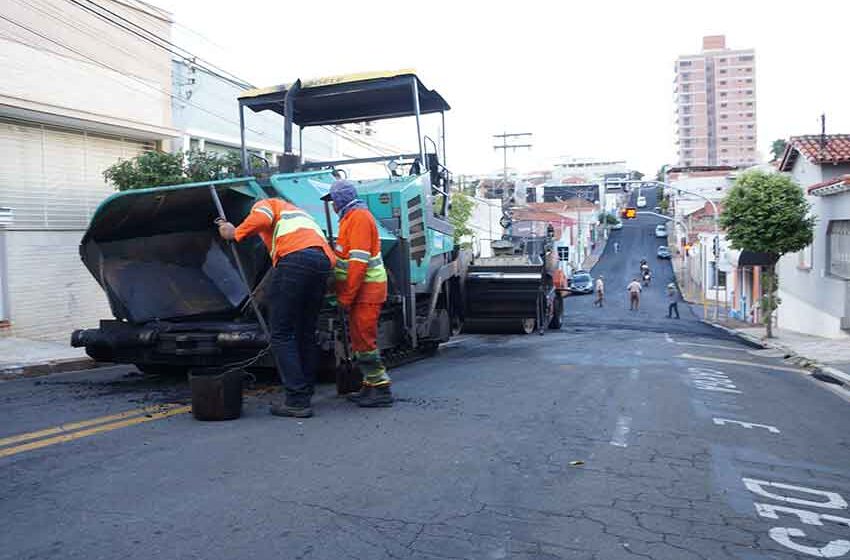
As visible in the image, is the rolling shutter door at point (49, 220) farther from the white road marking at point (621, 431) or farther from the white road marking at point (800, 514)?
the white road marking at point (800, 514)

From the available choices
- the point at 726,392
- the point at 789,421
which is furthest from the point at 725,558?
the point at 726,392

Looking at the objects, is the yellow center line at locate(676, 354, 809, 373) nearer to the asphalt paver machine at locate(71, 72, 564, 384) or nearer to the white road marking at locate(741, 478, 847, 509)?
the asphalt paver machine at locate(71, 72, 564, 384)

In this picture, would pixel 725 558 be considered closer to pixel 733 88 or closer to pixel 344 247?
pixel 344 247

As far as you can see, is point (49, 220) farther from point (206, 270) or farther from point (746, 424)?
point (746, 424)

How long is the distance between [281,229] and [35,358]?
6.37m

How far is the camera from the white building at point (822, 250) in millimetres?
19109

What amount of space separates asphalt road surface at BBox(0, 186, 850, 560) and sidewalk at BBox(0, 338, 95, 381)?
88.8 inches

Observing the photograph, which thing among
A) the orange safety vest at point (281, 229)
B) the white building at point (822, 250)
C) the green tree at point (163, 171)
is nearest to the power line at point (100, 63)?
the green tree at point (163, 171)

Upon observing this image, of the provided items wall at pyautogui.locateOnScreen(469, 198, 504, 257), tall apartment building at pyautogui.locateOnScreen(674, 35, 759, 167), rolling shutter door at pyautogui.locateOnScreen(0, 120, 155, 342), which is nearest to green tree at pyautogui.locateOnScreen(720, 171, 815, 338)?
rolling shutter door at pyautogui.locateOnScreen(0, 120, 155, 342)

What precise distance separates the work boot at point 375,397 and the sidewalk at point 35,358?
17.3 ft

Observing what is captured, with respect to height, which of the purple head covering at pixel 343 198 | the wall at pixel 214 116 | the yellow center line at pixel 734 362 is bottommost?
the yellow center line at pixel 734 362

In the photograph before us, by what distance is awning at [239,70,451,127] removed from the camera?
9.24 m

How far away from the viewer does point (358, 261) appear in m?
6.38

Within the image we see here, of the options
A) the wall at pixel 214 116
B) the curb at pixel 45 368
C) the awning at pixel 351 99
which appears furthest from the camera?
the wall at pixel 214 116
